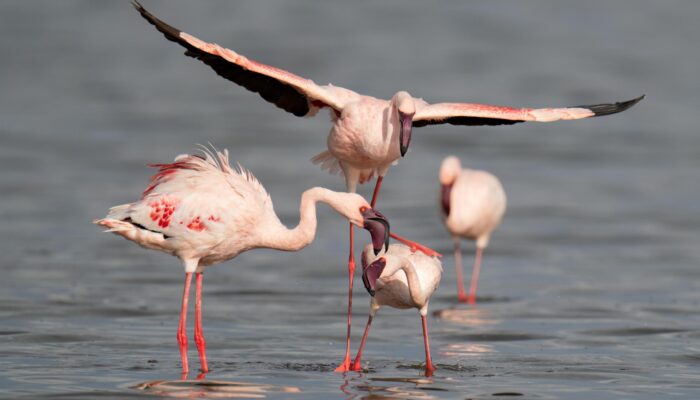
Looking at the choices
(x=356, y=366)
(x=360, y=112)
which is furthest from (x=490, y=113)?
(x=356, y=366)

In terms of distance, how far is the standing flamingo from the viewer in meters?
9.83

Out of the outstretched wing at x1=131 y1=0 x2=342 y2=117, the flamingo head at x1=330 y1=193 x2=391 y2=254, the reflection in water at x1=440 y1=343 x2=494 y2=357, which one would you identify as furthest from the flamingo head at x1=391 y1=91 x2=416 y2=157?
the reflection in water at x1=440 y1=343 x2=494 y2=357

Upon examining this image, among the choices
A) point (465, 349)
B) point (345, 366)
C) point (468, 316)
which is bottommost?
point (345, 366)

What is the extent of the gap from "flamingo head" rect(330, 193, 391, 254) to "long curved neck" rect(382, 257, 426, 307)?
29 centimetres

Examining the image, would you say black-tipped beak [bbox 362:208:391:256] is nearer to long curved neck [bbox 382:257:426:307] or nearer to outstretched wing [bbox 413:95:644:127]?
long curved neck [bbox 382:257:426:307]

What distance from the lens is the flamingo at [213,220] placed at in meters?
8.96

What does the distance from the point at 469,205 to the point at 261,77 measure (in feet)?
18.0

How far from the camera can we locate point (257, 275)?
47.2 feet

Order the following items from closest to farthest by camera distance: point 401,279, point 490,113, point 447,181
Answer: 1. point 401,279
2. point 490,113
3. point 447,181

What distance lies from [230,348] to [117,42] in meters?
28.7

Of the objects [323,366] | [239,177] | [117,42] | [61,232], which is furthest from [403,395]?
[117,42]

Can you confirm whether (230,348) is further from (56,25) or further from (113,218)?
(56,25)

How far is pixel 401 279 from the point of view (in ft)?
31.2

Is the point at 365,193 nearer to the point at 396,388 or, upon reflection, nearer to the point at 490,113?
the point at 490,113
